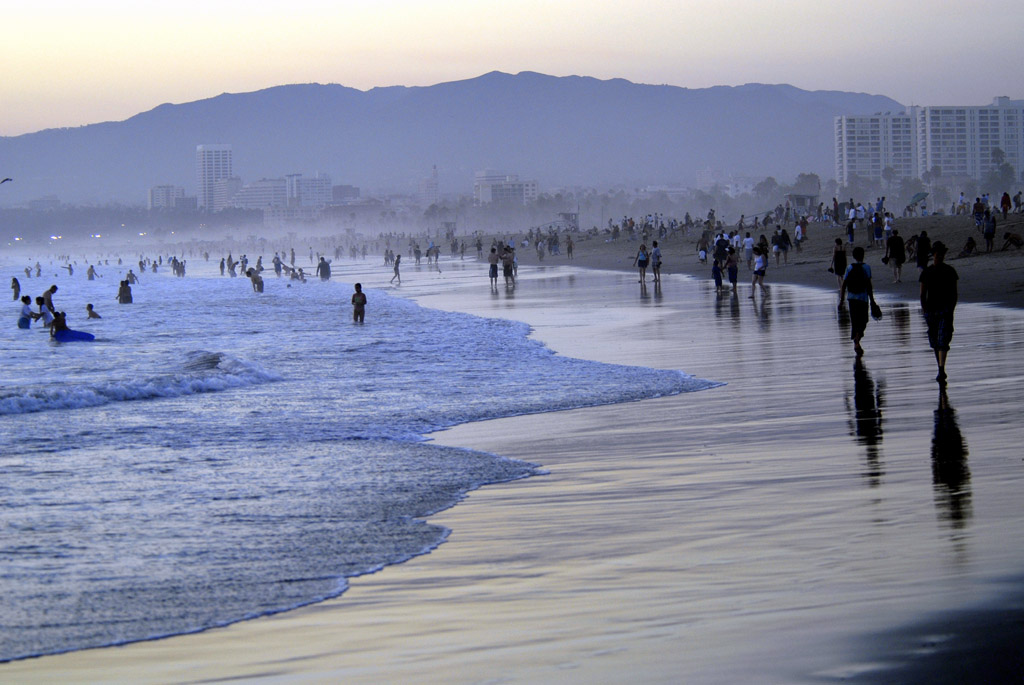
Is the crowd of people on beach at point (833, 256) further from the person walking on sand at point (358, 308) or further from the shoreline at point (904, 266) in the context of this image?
the shoreline at point (904, 266)

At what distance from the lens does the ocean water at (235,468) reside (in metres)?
6.13

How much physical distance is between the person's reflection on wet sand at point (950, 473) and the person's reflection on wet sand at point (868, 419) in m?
0.40

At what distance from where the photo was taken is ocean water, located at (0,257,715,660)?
6.13 meters

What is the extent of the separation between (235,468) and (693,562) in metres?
5.33

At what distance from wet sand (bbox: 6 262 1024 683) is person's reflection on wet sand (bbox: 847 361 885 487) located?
5 centimetres

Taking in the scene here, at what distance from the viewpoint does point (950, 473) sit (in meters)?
7.72

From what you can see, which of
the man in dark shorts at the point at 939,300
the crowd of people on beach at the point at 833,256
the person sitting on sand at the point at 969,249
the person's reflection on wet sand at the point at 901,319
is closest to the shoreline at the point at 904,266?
the person sitting on sand at the point at 969,249

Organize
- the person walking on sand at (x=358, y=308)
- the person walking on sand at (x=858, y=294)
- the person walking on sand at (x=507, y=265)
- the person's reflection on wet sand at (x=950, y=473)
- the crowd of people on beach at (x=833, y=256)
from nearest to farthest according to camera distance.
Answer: the person's reflection on wet sand at (x=950, y=473) → the crowd of people on beach at (x=833, y=256) → the person walking on sand at (x=858, y=294) → the person walking on sand at (x=358, y=308) → the person walking on sand at (x=507, y=265)

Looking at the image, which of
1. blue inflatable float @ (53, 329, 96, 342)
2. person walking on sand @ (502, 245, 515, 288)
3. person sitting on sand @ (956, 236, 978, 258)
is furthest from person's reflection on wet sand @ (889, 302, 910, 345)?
blue inflatable float @ (53, 329, 96, 342)

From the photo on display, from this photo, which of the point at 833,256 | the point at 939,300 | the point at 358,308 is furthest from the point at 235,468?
the point at 358,308

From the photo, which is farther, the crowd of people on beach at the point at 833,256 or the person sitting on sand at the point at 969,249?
the person sitting on sand at the point at 969,249

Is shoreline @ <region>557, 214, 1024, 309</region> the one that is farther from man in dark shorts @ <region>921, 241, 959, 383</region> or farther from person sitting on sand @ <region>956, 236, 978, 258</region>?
man in dark shorts @ <region>921, 241, 959, 383</region>

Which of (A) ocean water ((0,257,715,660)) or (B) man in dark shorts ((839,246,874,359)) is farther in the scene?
(B) man in dark shorts ((839,246,874,359))

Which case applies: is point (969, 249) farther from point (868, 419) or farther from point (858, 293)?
point (868, 419)
